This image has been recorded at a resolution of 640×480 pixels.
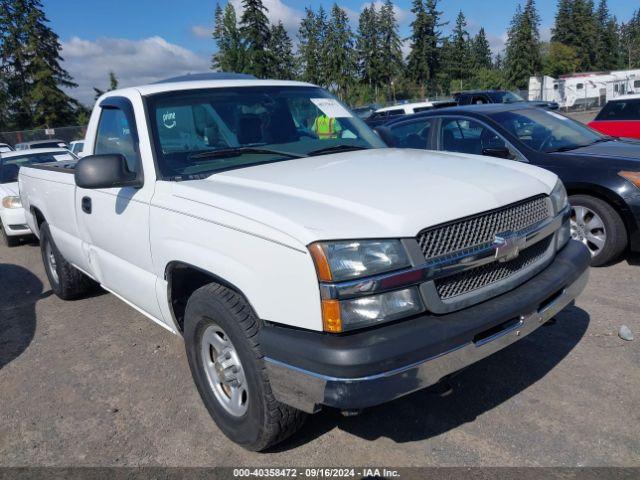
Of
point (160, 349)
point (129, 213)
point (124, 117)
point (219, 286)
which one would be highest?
point (124, 117)

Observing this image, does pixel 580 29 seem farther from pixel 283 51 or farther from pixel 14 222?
pixel 14 222

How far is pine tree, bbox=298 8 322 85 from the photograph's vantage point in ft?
212

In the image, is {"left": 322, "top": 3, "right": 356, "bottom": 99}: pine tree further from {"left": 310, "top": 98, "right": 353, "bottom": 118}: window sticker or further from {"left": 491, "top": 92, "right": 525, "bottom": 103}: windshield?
{"left": 310, "top": 98, "right": 353, "bottom": 118}: window sticker

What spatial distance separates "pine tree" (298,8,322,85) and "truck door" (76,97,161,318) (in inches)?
2381

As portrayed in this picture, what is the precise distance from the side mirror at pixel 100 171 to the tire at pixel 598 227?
4230 millimetres

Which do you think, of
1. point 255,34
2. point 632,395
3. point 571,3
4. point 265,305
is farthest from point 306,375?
point 571,3

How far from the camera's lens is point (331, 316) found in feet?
7.46

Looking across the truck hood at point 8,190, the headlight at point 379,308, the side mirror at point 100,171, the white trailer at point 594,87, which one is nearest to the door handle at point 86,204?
the side mirror at point 100,171

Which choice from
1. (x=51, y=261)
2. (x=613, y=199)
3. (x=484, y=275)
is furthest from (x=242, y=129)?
(x=613, y=199)

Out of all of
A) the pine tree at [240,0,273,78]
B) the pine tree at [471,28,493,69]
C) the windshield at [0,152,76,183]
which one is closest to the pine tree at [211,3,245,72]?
the pine tree at [240,0,273,78]

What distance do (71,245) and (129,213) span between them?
1.62m

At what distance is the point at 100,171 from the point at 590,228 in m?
4.63

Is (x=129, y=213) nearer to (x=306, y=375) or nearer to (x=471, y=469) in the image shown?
(x=306, y=375)

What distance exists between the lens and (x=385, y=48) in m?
73.1
